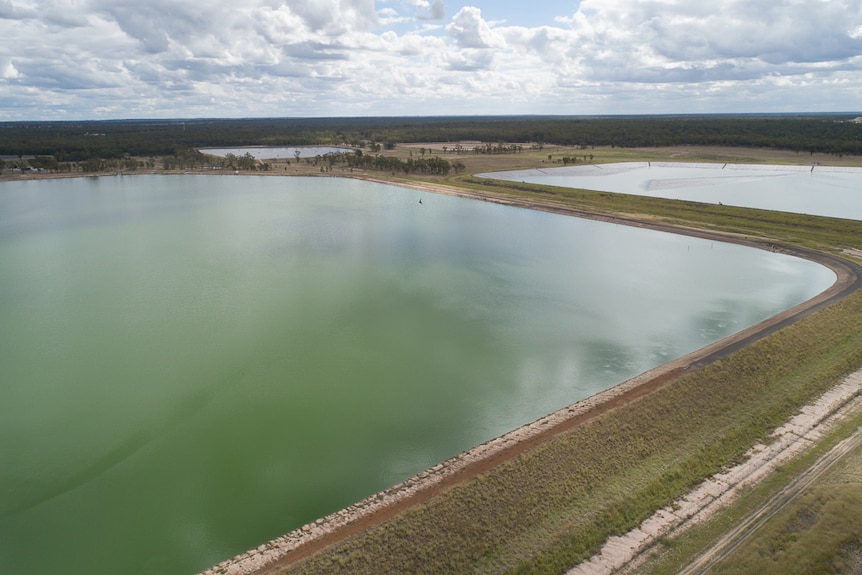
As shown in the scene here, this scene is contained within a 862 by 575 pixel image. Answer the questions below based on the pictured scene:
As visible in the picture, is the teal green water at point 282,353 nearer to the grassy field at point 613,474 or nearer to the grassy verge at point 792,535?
Result: the grassy field at point 613,474

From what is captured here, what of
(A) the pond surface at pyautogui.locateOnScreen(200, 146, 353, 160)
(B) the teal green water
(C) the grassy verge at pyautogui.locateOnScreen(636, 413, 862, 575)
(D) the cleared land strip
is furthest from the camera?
(A) the pond surface at pyautogui.locateOnScreen(200, 146, 353, 160)

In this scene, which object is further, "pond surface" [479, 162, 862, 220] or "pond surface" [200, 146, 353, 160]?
"pond surface" [200, 146, 353, 160]

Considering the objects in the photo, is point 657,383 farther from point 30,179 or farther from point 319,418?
point 30,179

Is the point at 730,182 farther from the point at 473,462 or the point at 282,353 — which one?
the point at 473,462

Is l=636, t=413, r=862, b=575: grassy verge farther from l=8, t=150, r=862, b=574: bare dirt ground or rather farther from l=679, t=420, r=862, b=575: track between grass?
l=8, t=150, r=862, b=574: bare dirt ground

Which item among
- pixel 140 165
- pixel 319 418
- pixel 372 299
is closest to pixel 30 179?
pixel 140 165

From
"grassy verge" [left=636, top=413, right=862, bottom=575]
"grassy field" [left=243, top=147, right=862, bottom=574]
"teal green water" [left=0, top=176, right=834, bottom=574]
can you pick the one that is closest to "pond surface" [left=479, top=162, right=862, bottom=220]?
"teal green water" [left=0, top=176, right=834, bottom=574]

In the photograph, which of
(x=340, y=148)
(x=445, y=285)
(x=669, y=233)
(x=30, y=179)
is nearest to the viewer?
(x=445, y=285)
